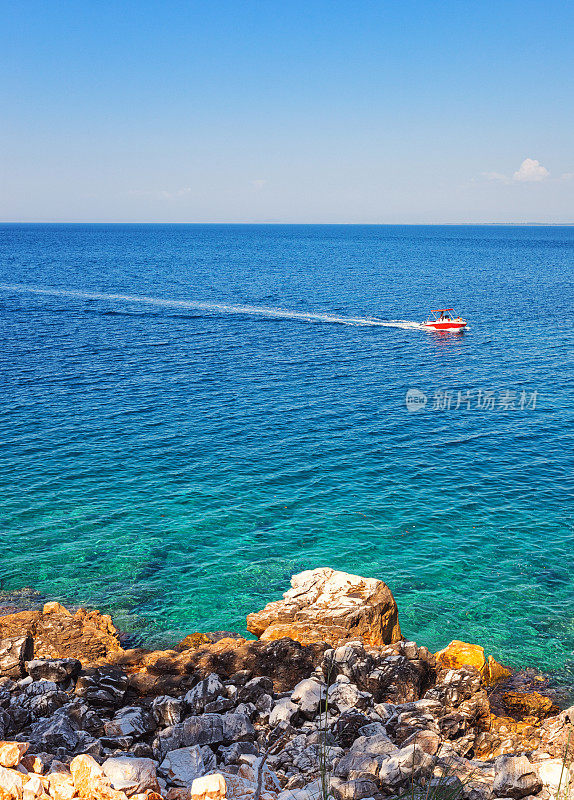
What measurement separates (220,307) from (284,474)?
62.4 metres

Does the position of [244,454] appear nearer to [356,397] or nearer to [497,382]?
[356,397]

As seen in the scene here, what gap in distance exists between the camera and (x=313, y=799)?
11.7 metres

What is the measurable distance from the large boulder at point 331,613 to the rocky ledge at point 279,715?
52 mm

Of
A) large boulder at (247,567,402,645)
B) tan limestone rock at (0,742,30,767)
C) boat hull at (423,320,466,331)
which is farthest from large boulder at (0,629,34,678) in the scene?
boat hull at (423,320,466,331)

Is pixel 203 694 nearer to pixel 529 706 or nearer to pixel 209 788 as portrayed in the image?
pixel 209 788

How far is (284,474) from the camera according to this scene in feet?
125

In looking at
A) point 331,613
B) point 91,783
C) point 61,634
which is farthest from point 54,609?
point 91,783

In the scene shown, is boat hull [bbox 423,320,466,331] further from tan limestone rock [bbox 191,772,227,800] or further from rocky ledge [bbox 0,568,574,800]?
tan limestone rock [bbox 191,772,227,800]

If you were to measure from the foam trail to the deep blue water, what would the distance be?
5989 millimetres

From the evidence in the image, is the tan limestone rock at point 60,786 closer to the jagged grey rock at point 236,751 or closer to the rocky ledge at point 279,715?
the rocky ledge at point 279,715

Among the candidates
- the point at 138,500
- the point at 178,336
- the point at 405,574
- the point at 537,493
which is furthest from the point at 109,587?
the point at 178,336

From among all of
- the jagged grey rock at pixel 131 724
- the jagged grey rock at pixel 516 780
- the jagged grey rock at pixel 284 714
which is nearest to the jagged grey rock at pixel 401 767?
the jagged grey rock at pixel 516 780

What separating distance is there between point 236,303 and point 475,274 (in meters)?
77.9

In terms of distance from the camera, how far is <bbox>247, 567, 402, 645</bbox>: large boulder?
71.8ft
